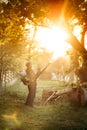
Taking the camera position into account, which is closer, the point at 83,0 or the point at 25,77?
the point at 83,0

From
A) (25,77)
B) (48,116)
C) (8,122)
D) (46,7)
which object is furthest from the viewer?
(25,77)

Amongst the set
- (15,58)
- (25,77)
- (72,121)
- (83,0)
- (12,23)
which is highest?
(83,0)

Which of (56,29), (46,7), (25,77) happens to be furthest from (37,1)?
(25,77)

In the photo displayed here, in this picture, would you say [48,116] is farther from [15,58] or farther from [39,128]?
[15,58]

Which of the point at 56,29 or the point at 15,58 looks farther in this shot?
the point at 15,58

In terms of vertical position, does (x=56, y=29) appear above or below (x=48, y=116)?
above

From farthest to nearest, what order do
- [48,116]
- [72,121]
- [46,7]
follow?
1. [48,116]
2. [72,121]
3. [46,7]

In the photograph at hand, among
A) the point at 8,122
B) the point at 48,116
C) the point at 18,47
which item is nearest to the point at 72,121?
the point at 48,116

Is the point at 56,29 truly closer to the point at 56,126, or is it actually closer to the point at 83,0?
the point at 83,0

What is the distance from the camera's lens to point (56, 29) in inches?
765

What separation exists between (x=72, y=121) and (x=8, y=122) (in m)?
4.58

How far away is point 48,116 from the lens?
22031mm

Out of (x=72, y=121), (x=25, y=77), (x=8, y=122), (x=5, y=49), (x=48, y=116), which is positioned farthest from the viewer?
(x=5, y=49)

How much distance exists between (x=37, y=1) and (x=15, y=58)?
14265mm
